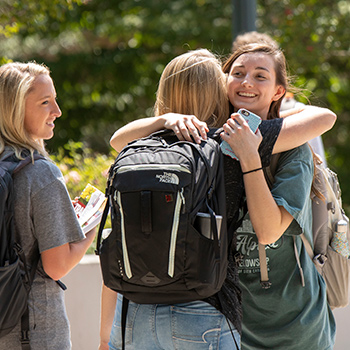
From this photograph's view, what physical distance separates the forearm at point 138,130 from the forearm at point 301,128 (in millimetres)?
472

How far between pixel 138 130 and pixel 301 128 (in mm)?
654

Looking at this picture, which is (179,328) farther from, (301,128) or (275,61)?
(275,61)

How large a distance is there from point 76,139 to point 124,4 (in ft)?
9.51

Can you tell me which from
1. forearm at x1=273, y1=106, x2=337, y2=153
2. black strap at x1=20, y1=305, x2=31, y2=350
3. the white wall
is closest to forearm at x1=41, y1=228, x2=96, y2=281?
black strap at x1=20, y1=305, x2=31, y2=350

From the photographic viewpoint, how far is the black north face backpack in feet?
6.82

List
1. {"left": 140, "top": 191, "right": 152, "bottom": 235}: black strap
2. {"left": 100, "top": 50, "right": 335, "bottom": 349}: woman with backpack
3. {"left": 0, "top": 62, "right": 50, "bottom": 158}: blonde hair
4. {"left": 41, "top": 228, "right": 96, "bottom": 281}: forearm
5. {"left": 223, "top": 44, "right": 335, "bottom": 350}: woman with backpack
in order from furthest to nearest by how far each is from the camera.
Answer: {"left": 0, "top": 62, "right": 50, "bottom": 158}: blonde hair < {"left": 41, "top": 228, "right": 96, "bottom": 281}: forearm < {"left": 223, "top": 44, "right": 335, "bottom": 350}: woman with backpack < {"left": 100, "top": 50, "right": 335, "bottom": 349}: woman with backpack < {"left": 140, "top": 191, "right": 152, "bottom": 235}: black strap

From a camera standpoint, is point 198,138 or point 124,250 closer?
point 124,250

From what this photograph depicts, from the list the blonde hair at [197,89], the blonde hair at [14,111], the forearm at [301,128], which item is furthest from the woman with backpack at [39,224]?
the forearm at [301,128]

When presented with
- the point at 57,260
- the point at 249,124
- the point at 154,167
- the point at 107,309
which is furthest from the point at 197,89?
the point at 107,309

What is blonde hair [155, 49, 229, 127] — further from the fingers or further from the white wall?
the white wall

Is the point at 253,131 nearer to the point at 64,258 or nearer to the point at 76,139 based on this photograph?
the point at 64,258

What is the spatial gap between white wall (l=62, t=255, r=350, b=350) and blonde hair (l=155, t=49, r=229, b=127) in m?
1.99

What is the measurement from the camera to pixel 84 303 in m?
4.26

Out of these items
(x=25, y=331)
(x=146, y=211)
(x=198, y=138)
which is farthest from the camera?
(x=25, y=331)
